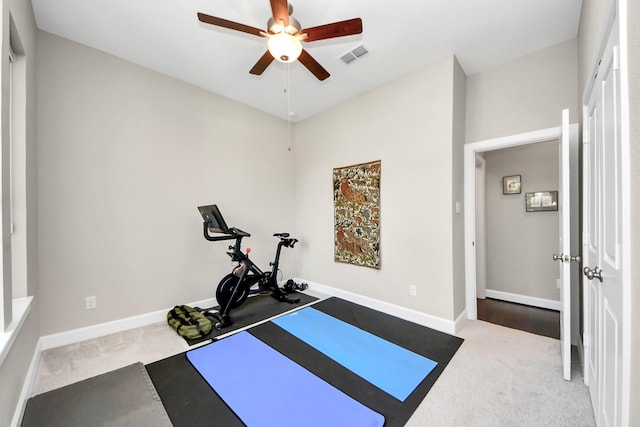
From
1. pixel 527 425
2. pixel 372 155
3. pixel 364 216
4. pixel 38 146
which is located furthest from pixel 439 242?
pixel 38 146

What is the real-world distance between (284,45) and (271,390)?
248 centimetres

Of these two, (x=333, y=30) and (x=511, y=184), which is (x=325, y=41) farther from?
(x=511, y=184)

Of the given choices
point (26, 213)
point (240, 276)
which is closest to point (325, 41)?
point (240, 276)

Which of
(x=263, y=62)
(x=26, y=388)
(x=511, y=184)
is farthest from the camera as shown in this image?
(x=511, y=184)

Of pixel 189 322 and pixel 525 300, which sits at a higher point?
pixel 189 322

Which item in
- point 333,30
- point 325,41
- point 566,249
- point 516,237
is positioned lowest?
point 516,237

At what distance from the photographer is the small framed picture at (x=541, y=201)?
339 centimetres

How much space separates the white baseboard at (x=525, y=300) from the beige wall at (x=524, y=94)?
7.66 feet

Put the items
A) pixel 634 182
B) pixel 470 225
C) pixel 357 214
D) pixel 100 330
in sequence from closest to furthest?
pixel 634 182
pixel 100 330
pixel 470 225
pixel 357 214

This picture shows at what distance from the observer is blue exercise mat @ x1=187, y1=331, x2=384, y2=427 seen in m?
1.56

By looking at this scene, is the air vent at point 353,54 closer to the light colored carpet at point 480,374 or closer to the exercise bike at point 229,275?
the exercise bike at point 229,275

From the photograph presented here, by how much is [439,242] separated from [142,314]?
136 inches

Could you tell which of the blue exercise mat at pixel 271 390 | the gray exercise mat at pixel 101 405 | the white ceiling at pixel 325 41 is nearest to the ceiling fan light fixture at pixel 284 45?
the white ceiling at pixel 325 41

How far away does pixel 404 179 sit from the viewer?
314 centimetres
